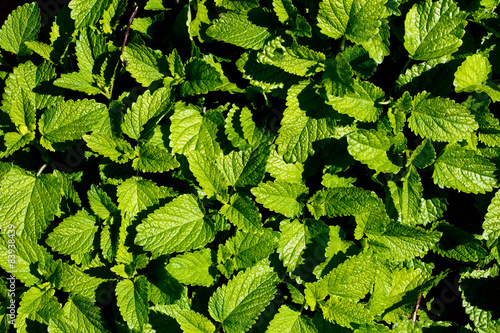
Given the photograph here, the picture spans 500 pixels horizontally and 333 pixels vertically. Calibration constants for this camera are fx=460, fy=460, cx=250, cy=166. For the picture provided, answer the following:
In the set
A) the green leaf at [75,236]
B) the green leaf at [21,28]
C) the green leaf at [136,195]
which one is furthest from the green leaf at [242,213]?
the green leaf at [21,28]

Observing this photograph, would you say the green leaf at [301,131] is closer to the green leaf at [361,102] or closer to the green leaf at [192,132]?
the green leaf at [361,102]

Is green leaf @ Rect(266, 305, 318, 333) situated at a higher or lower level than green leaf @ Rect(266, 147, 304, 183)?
lower

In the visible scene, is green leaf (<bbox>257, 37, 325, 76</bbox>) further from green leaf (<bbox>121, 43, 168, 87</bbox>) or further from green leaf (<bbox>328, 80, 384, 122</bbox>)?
green leaf (<bbox>121, 43, 168, 87</bbox>)

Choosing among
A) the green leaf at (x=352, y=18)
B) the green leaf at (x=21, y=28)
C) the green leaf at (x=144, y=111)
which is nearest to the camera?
the green leaf at (x=352, y=18)

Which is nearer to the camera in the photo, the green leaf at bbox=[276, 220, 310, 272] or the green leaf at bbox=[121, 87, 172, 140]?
the green leaf at bbox=[276, 220, 310, 272]

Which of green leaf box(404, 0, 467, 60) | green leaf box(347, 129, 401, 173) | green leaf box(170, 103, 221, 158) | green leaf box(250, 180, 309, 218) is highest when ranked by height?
green leaf box(404, 0, 467, 60)

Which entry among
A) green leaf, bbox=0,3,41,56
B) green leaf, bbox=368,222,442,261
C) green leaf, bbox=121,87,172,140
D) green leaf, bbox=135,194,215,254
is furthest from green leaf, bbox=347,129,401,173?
green leaf, bbox=0,3,41,56

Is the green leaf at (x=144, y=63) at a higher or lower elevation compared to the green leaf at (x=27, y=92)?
higher

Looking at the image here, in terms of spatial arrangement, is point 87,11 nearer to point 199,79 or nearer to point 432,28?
point 199,79
